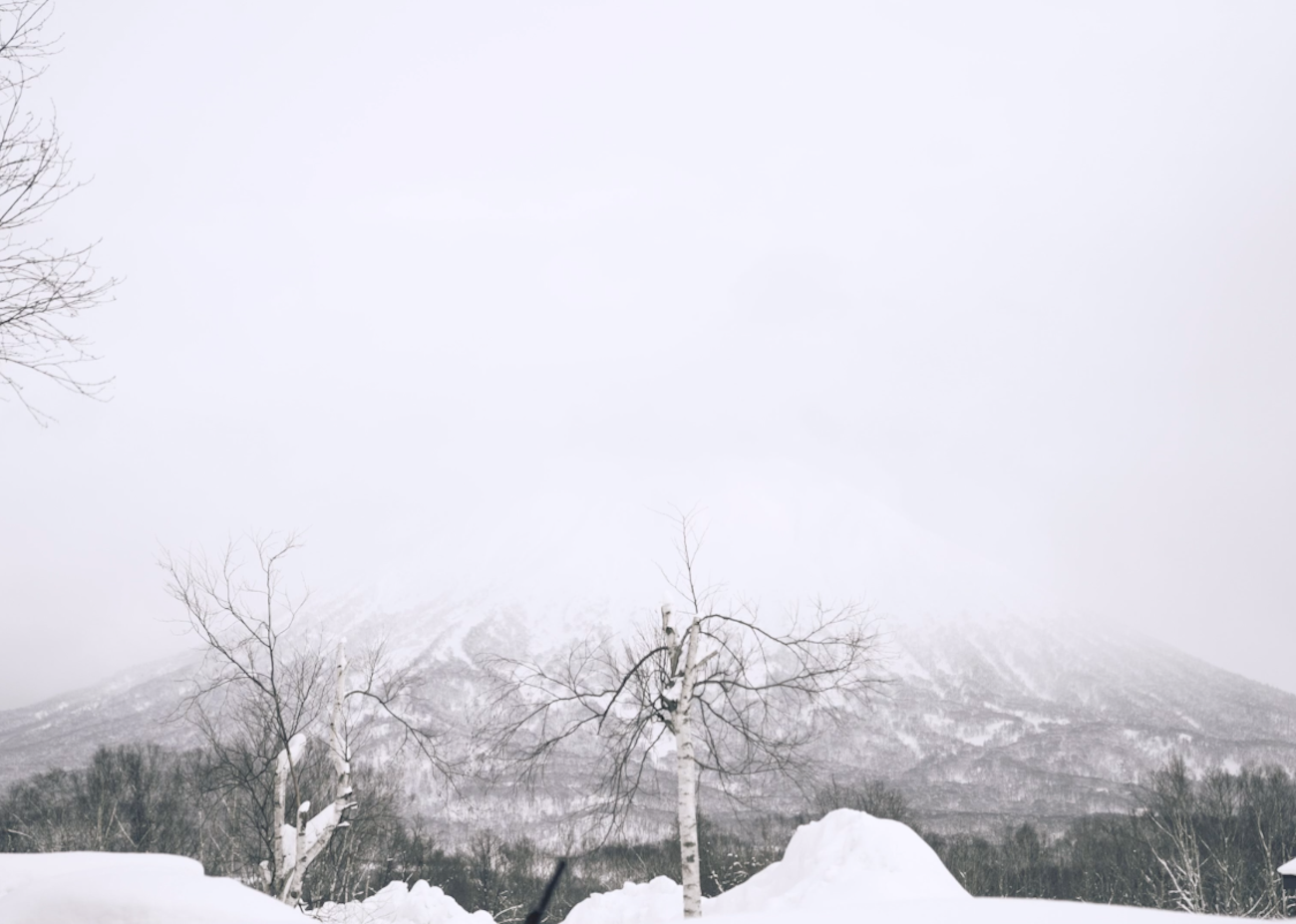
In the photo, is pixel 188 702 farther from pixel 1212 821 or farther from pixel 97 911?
pixel 1212 821

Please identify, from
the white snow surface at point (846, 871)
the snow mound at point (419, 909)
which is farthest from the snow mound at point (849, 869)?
the snow mound at point (419, 909)

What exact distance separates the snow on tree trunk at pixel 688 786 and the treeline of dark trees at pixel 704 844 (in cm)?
1719

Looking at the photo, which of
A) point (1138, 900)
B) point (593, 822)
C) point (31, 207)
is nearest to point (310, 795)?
point (593, 822)

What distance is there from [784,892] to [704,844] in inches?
2634

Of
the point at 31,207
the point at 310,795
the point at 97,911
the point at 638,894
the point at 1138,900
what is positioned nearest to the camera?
the point at 97,911

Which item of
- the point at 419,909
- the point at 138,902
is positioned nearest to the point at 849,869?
the point at 138,902

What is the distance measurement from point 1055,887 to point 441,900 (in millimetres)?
55836

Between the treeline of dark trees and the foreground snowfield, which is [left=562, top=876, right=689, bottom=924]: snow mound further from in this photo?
the foreground snowfield

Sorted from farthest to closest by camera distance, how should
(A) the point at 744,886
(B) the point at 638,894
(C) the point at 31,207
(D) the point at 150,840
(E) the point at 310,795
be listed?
(D) the point at 150,840, (B) the point at 638,894, (E) the point at 310,795, (A) the point at 744,886, (C) the point at 31,207

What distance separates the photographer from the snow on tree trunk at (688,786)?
11.0 metres

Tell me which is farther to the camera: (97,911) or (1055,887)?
(1055,887)

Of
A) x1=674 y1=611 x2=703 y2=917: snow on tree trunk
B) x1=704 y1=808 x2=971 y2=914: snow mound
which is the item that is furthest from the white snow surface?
x1=674 y1=611 x2=703 y2=917: snow on tree trunk

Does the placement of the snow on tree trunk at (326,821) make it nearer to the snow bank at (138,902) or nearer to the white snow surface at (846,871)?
the white snow surface at (846,871)

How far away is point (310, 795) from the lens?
28.7 m
